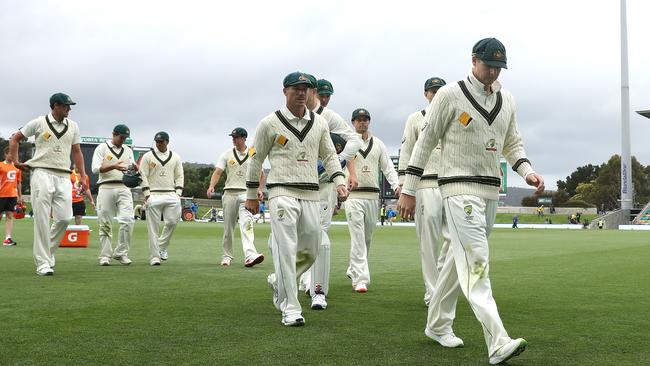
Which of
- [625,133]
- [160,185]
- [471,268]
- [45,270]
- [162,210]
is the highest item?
[625,133]

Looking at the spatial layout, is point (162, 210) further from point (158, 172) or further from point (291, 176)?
point (291, 176)

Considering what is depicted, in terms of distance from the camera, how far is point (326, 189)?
342 inches

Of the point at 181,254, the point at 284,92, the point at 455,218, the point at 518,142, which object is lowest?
the point at 181,254

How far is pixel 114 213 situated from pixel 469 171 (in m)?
9.16

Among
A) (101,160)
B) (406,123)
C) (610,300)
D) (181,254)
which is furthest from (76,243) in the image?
(610,300)

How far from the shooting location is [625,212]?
6412cm

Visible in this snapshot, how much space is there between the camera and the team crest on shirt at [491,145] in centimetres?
561

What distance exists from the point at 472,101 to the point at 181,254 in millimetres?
11727

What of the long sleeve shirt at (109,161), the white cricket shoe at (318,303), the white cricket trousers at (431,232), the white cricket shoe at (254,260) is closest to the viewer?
the white cricket trousers at (431,232)

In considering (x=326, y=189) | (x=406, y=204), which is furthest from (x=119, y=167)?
(x=406, y=204)

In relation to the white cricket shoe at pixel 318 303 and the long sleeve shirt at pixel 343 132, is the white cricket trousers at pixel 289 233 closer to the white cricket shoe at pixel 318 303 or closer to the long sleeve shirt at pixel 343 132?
the white cricket shoe at pixel 318 303

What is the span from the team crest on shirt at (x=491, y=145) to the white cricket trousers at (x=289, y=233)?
2.10 m

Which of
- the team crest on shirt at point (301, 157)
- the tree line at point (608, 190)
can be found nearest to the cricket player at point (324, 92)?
the team crest on shirt at point (301, 157)

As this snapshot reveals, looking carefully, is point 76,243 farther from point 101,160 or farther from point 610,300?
point 610,300
